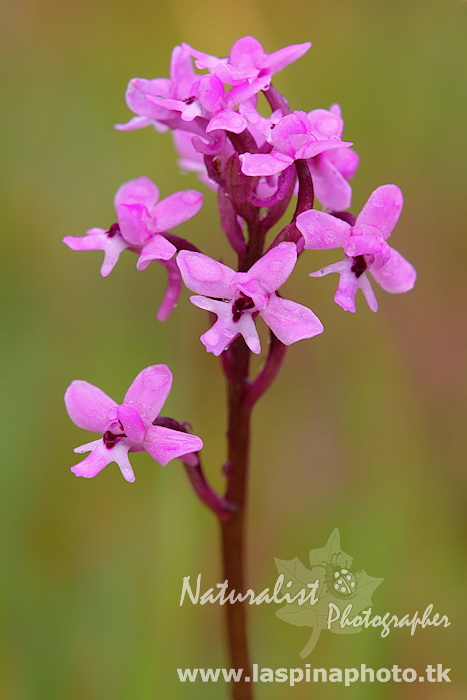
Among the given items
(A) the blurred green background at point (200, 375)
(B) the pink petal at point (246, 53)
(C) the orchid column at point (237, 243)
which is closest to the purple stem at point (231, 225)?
(C) the orchid column at point (237, 243)

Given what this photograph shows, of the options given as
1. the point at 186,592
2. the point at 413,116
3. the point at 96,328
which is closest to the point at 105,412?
the point at 186,592

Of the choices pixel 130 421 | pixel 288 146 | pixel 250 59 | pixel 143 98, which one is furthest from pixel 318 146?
pixel 130 421

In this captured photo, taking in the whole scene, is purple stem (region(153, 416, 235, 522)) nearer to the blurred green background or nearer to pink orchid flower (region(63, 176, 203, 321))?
pink orchid flower (region(63, 176, 203, 321))

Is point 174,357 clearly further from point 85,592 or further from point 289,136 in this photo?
point 289,136

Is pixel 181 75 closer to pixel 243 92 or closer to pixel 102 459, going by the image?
pixel 243 92

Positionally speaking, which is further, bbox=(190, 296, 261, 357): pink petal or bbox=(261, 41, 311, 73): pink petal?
bbox=(261, 41, 311, 73): pink petal

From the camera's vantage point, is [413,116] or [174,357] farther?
[413,116]

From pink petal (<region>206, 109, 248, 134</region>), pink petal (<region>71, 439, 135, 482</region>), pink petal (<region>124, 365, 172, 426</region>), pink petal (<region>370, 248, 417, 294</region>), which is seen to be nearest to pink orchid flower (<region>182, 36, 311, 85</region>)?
pink petal (<region>206, 109, 248, 134</region>)
